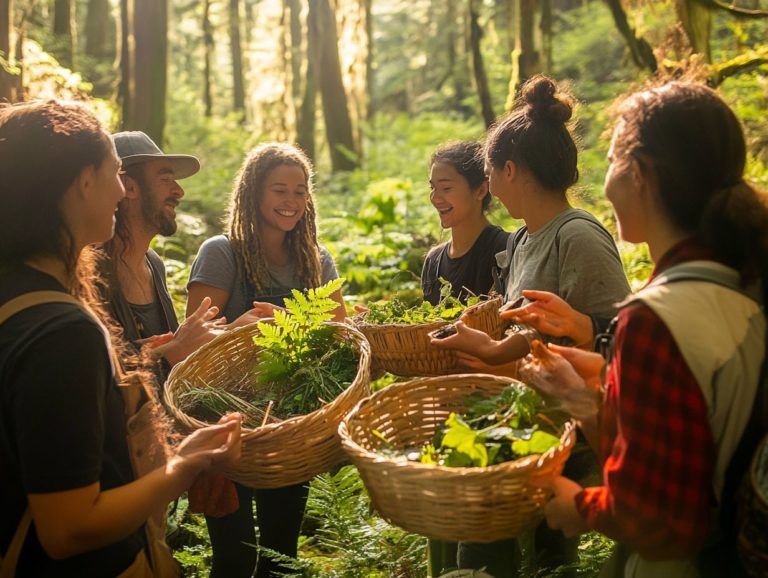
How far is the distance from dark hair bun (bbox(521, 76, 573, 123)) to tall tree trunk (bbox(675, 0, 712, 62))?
4826mm

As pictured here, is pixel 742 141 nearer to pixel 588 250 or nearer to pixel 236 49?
pixel 588 250

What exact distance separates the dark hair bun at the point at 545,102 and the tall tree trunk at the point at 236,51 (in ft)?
63.6

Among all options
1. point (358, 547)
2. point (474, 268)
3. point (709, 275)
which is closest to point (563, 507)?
point (709, 275)

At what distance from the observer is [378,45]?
101 feet

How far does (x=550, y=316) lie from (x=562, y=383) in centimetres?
48

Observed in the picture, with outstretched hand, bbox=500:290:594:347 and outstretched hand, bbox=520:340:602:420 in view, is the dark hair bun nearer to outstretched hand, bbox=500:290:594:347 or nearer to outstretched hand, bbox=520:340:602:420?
outstretched hand, bbox=500:290:594:347

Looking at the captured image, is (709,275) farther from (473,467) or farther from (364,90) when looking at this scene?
(364,90)

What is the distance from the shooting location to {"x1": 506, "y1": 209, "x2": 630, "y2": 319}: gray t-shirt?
2699 mm

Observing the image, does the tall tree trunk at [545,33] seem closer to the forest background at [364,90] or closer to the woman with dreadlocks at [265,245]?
the forest background at [364,90]

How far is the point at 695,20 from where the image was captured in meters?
7.00

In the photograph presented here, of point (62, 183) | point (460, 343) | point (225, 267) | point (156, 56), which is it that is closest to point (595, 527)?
point (460, 343)

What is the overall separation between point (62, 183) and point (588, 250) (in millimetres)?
1887

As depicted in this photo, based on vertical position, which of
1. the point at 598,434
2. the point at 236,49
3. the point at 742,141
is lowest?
the point at 598,434

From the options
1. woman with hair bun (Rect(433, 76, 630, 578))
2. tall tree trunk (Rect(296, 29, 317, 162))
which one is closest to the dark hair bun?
woman with hair bun (Rect(433, 76, 630, 578))
